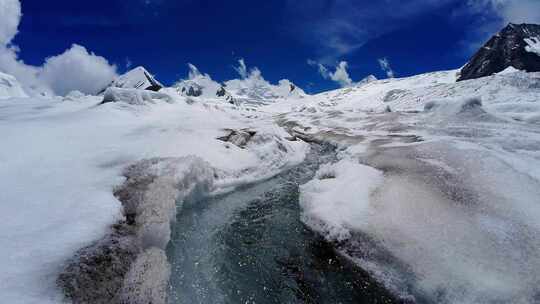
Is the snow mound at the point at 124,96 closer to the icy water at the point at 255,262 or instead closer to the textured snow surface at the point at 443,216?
the icy water at the point at 255,262

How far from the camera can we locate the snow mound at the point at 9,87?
257 feet

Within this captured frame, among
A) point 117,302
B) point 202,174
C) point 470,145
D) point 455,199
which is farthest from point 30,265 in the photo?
point 470,145

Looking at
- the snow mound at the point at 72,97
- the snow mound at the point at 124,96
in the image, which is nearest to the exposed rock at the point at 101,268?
the snow mound at the point at 124,96

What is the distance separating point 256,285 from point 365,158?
10489mm

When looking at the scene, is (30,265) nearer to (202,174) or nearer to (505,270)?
(202,174)

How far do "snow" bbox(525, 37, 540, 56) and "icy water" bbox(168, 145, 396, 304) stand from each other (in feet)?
559

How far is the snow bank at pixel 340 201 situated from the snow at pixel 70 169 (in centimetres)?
412

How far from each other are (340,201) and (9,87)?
372 ft

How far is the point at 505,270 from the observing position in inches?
230

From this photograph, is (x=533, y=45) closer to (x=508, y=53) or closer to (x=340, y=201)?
(x=508, y=53)

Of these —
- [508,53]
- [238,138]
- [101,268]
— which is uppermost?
[508,53]

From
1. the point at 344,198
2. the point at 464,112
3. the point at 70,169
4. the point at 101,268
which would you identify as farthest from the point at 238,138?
the point at 464,112

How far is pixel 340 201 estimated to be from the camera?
9.25 meters

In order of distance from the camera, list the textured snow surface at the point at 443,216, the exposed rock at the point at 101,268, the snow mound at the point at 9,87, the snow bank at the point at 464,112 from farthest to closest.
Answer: the snow mound at the point at 9,87, the snow bank at the point at 464,112, the textured snow surface at the point at 443,216, the exposed rock at the point at 101,268
